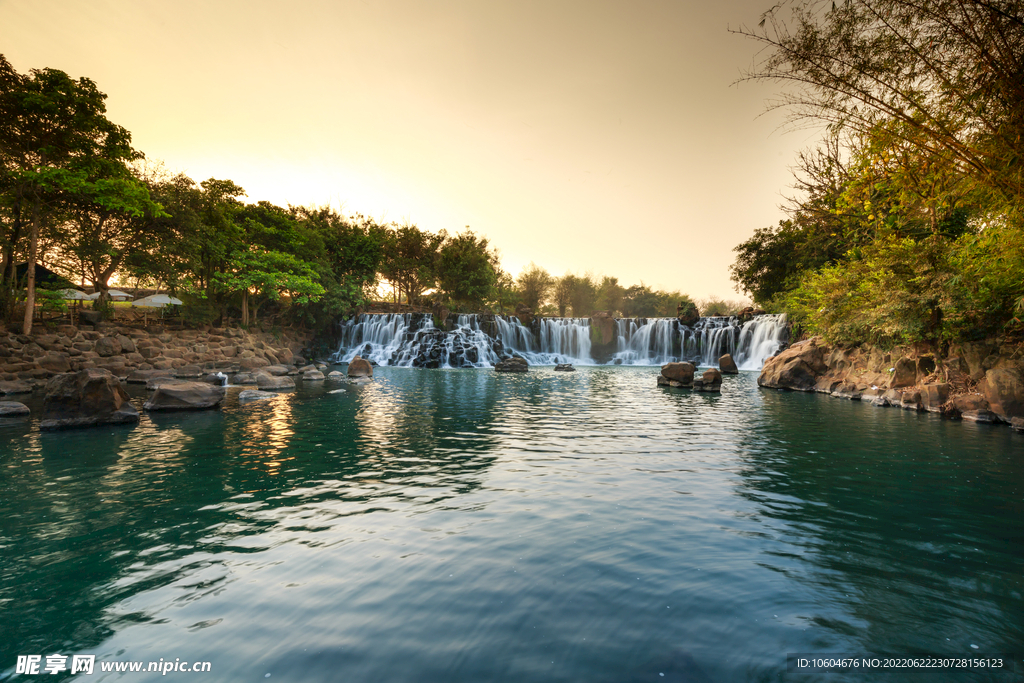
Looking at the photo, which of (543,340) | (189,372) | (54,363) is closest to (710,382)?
(189,372)

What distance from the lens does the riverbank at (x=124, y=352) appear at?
63.5ft

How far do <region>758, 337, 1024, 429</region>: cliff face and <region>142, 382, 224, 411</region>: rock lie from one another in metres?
23.2

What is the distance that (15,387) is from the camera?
16938mm

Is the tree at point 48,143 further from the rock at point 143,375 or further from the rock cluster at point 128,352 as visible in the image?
the rock at point 143,375

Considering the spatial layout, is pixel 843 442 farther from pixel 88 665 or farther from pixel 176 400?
pixel 176 400

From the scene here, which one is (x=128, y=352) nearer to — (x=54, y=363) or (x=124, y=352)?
(x=124, y=352)

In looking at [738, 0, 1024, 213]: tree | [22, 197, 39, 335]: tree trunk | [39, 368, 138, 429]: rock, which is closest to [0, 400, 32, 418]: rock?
[39, 368, 138, 429]: rock

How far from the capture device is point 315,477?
304 inches

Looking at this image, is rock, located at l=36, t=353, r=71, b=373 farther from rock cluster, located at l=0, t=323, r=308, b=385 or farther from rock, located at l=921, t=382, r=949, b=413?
rock, located at l=921, t=382, r=949, b=413

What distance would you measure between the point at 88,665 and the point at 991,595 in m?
7.51

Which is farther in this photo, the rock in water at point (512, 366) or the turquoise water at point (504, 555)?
the rock in water at point (512, 366)

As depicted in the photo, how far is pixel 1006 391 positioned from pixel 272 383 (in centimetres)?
2599

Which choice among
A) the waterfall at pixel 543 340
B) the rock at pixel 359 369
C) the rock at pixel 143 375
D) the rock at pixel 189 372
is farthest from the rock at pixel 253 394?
the waterfall at pixel 543 340

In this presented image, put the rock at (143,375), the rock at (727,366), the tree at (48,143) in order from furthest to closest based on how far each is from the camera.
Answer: the rock at (727,366)
the rock at (143,375)
the tree at (48,143)
